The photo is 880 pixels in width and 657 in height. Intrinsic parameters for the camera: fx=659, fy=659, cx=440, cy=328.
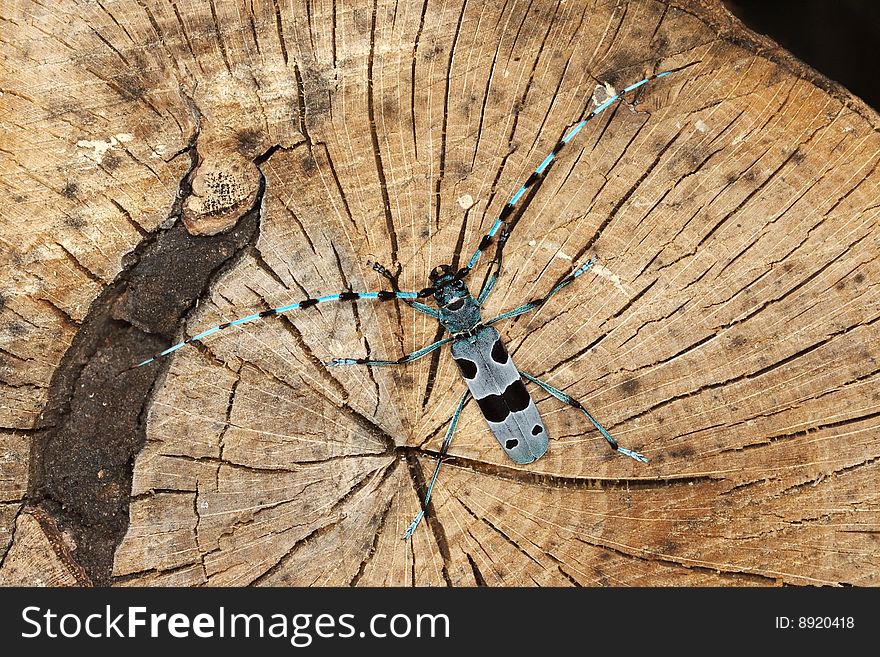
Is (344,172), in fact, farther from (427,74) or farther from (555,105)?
(555,105)

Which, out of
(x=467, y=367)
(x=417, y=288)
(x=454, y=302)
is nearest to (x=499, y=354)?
(x=467, y=367)

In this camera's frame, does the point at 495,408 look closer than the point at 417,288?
Yes

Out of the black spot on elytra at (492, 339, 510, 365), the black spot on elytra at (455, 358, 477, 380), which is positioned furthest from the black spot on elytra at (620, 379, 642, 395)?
the black spot on elytra at (455, 358, 477, 380)

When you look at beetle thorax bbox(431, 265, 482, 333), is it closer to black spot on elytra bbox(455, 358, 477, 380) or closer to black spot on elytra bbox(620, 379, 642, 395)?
black spot on elytra bbox(455, 358, 477, 380)

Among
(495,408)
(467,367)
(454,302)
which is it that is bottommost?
(495,408)

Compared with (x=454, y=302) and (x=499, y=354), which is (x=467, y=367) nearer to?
(x=499, y=354)

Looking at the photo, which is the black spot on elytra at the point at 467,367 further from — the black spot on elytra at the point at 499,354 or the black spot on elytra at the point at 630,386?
the black spot on elytra at the point at 630,386
